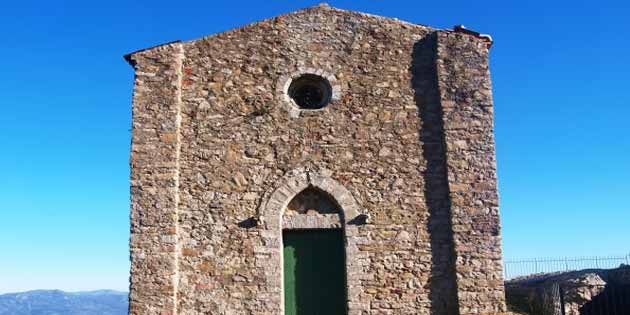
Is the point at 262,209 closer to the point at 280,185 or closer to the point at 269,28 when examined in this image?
the point at 280,185

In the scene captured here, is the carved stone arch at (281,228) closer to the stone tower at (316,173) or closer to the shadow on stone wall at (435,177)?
the stone tower at (316,173)

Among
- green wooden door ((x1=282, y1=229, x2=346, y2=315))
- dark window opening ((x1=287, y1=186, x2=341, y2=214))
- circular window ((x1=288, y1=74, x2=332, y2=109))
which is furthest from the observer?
circular window ((x1=288, y1=74, x2=332, y2=109))

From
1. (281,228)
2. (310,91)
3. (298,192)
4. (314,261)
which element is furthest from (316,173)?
(310,91)

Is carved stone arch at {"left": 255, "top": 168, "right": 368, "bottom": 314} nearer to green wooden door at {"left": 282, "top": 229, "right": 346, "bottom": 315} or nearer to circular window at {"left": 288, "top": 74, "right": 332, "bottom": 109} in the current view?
green wooden door at {"left": 282, "top": 229, "right": 346, "bottom": 315}

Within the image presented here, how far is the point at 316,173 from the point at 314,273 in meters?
1.65

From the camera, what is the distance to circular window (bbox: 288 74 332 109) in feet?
33.2

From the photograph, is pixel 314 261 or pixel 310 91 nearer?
pixel 314 261

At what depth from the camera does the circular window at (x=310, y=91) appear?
10.1 m

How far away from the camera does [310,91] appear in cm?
1032

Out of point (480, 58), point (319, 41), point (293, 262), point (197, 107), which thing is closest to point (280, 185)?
point (293, 262)

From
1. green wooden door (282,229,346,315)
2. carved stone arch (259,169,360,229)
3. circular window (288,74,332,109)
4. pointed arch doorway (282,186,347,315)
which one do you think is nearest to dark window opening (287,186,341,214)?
pointed arch doorway (282,186,347,315)

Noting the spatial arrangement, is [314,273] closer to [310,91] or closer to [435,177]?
[435,177]

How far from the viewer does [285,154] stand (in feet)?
31.8

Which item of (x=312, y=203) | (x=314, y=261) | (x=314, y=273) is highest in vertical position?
(x=312, y=203)
